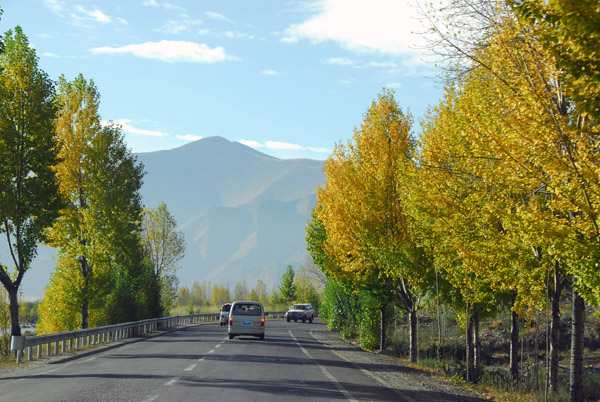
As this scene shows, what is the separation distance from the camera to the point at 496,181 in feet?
41.8

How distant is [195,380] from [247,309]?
16996 millimetres

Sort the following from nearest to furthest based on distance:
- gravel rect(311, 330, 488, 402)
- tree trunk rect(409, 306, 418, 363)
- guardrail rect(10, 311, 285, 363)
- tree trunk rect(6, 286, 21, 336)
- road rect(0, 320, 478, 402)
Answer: road rect(0, 320, 478, 402), gravel rect(311, 330, 488, 402), guardrail rect(10, 311, 285, 363), tree trunk rect(6, 286, 21, 336), tree trunk rect(409, 306, 418, 363)

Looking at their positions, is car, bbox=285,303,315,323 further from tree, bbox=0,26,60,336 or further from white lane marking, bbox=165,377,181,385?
white lane marking, bbox=165,377,181,385

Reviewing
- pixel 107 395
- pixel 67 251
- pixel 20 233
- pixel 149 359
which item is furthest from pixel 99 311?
pixel 107 395

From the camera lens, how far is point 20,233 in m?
24.5

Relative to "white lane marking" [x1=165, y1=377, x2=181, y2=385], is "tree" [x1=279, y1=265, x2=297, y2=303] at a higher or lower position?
lower

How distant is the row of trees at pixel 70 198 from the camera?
24281 mm

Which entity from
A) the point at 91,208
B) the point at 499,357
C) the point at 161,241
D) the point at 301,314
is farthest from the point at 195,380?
the point at 301,314

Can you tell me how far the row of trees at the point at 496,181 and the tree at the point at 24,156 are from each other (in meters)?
12.2

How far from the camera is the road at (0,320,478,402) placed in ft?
36.8

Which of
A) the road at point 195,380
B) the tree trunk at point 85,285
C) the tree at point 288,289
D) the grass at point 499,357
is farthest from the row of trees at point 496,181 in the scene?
the tree at point 288,289

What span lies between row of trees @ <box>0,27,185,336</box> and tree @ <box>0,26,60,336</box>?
41 mm

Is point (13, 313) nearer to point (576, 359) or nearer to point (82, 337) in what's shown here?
point (82, 337)

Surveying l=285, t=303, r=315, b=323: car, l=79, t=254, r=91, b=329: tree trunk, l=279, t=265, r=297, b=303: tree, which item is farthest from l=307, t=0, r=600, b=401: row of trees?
l=279, t=265, r=297, b=303: tree
